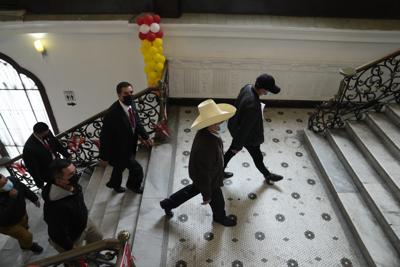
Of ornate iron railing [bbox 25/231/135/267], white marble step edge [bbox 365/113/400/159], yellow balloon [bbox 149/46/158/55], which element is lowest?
white marble step edge [bbox 365/113/400/159]

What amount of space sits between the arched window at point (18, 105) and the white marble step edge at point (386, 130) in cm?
642

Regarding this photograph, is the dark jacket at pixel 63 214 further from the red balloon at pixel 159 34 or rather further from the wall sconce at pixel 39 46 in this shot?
the wall sconce at pixel 39 46

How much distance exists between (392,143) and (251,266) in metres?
2.70

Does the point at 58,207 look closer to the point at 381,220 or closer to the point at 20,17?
the point at 381,220

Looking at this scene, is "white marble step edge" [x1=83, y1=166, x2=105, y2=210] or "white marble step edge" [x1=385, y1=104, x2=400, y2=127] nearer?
"white marble step edge" [x1=385, y1=104, x2=400, y2=127]

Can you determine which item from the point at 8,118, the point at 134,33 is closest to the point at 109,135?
the point at 134,33

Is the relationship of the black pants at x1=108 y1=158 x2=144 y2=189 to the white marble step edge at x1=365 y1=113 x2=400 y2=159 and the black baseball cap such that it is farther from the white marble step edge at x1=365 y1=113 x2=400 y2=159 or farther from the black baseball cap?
the white marble step edge at x1=365 y1=113 x2=400 y2=159

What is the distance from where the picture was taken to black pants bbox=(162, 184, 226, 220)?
3462 mm

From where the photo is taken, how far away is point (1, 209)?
3377 mm

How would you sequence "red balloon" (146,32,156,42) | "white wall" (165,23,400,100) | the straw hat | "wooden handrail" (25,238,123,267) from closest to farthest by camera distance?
"wooden handrail" (25,238,123,267) → the straw hat → "red balloon" (146,32,156,42) → "white wall" (165,23,400,100)

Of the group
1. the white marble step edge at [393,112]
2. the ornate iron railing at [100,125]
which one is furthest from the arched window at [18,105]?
the white marble step edge at [393,112]

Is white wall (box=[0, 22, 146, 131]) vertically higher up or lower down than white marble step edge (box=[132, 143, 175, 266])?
higher up

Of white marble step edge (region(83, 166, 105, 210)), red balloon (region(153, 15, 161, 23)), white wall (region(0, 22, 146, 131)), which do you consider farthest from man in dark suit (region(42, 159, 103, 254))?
white wall (region(0, 22, 146, 131))

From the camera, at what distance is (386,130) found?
4539 millimetres
